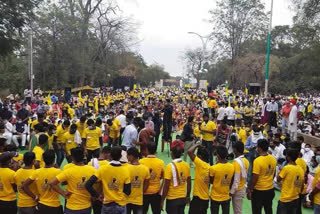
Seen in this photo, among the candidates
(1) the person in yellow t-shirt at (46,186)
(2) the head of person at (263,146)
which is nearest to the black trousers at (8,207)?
(1) the person in yellow t-shirt at (46,186)

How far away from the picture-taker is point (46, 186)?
485 cm

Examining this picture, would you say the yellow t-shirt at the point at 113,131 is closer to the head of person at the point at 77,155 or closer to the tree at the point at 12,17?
the head of person at the point at 77,155

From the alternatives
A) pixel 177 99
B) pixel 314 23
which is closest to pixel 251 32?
pixel 177 99

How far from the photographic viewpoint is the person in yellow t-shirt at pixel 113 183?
4.70 metres

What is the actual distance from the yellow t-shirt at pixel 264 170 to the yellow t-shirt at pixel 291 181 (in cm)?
33

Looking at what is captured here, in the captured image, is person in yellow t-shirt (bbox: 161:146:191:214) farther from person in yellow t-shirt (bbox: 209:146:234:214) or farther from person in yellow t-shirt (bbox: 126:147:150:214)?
person in yellow t-shirt (bbox: 209:146:234:214)

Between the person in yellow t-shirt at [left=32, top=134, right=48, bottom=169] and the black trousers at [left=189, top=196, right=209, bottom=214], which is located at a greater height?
the person in yellow t-shirt at [left=32, top=134, right=48, bottom=169]

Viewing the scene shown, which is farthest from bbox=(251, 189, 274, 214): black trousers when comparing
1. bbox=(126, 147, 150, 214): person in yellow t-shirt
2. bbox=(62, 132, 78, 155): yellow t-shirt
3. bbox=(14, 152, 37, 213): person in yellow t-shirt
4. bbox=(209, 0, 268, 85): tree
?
bbox=(209, 0, 268, 85): tree

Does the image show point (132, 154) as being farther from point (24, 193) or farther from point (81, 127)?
point (81, 127)

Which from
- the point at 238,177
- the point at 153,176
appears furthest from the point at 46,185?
the point at 238,177

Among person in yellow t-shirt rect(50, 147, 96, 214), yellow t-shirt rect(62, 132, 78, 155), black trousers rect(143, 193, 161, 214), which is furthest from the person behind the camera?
yellow t-shirt rect(62, 132, 78, 155)

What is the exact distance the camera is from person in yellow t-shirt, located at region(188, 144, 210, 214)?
5.39m

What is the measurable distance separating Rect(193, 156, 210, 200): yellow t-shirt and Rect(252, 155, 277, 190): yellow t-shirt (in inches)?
37.4

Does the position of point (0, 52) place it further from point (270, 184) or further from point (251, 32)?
point (251, 32)
